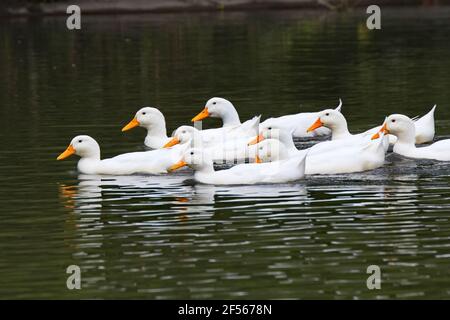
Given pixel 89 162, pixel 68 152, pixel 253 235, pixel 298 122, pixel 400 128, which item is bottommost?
pixel 253 235

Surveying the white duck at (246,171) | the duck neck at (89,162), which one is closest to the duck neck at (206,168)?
the white duck at (246,171)

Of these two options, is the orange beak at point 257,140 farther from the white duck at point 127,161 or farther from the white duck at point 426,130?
the white duck at point 426,130

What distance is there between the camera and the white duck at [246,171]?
53.8 ft

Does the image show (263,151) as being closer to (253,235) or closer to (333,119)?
(333,119)

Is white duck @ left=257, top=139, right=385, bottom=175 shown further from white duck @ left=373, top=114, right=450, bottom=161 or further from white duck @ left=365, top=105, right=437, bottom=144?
white duck @ left=365, top=105, right=437, bottom=144

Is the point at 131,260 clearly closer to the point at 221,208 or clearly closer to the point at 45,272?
the point at 45,272

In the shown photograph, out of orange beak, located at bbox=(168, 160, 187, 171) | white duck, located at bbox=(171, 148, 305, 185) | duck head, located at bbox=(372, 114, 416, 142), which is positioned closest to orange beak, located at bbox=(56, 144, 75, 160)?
orange beak, located at bbox=(168, 160, 187, 171)

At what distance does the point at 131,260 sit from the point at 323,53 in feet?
76.5

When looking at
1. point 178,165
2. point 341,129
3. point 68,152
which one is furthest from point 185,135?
point 341,129

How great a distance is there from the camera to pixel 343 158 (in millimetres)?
17250

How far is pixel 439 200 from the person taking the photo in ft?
49.9

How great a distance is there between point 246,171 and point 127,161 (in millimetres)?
2004

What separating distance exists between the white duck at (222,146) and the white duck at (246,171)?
56.2 inches

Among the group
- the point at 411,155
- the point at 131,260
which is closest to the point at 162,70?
the point at 411,155
